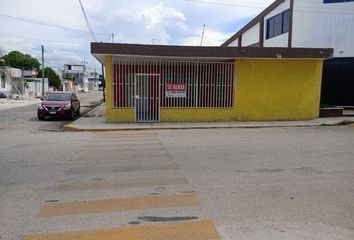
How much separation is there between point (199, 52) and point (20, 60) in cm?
7526

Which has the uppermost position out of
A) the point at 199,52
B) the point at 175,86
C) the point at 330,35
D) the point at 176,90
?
the point at 330,35

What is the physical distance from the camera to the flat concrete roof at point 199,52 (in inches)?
620

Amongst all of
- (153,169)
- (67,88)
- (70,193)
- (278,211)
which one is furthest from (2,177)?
(67,88)

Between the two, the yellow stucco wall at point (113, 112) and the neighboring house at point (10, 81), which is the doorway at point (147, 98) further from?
the neighboring house at point (10, 81)

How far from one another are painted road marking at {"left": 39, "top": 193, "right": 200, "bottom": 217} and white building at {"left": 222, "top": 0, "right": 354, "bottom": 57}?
823 inches

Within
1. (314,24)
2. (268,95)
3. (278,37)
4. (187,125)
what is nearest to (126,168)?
(187,125)

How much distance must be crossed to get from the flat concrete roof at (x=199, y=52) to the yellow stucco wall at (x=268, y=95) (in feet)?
2.22

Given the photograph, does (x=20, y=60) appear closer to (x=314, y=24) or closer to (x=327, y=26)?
(x=314, y=24)

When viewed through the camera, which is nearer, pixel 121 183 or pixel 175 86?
pixel 121 183

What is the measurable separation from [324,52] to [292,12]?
423 inches

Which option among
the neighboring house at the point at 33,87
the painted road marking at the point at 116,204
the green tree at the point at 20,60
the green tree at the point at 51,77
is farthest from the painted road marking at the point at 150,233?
the green tree at the point at 20,60

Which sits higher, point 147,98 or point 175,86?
point 175,86

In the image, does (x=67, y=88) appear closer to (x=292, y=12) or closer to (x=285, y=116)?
(x=292, y=12)

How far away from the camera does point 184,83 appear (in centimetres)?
1750
